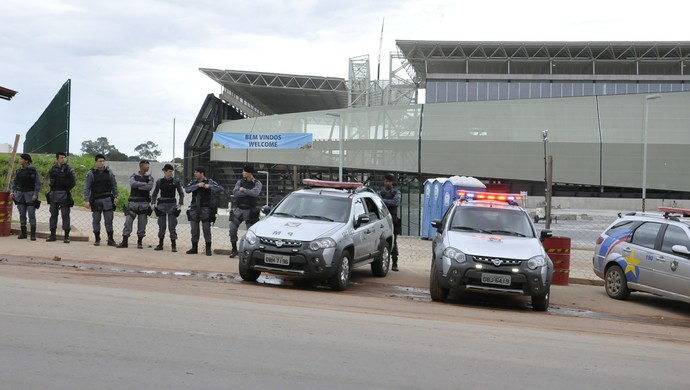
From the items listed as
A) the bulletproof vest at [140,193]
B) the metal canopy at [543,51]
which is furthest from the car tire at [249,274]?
the metal canopy at [543,51]

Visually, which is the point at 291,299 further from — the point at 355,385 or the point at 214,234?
the point at 214,234

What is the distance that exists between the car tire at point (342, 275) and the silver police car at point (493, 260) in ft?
4.93

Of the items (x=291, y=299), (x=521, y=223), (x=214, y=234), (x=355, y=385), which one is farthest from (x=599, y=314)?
(x=214, y=234)

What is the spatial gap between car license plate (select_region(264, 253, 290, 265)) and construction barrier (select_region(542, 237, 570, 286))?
5.62 m

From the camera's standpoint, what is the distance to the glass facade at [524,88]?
6122 cm

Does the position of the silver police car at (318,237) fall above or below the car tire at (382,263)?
above

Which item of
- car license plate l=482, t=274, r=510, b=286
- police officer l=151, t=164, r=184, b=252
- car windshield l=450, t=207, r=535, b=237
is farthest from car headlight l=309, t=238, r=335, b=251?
police officer l=151, t=164, r=184, b=252

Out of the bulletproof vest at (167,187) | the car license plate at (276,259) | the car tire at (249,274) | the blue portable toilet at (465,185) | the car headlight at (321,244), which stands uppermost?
the blue portable toilet at (465,185)

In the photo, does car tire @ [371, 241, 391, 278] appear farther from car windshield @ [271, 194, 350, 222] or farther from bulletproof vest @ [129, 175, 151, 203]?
bulletproof vest @ [129, 175, 151, 203]

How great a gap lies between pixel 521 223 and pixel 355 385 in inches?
277

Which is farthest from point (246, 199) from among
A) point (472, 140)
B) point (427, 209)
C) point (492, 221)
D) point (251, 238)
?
point (472, 140)

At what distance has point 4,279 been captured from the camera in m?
10.0

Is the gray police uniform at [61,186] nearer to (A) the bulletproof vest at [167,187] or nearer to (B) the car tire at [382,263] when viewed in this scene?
(A) the bulletproof vest at [167,187]

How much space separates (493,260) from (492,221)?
149cm
